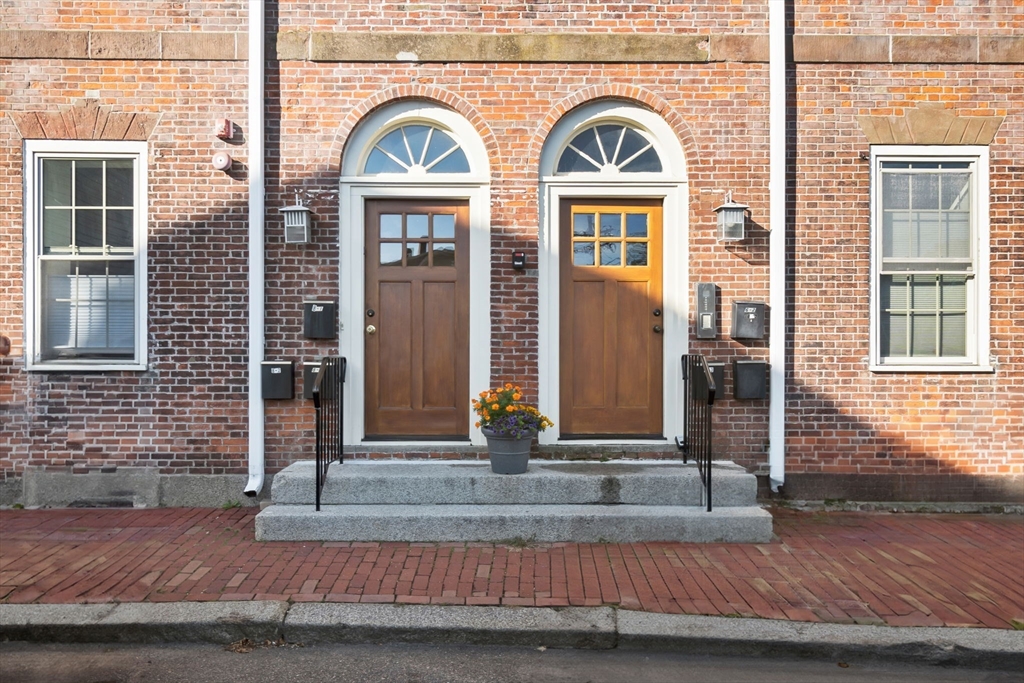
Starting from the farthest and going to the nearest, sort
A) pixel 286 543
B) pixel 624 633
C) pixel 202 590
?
pixel 286 543
pixel 202 590
pixel 624 633

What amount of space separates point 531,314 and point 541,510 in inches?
67.6

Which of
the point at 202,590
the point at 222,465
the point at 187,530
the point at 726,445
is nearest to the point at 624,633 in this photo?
the point at 202,590

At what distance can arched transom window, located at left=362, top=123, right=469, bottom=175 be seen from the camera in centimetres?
667

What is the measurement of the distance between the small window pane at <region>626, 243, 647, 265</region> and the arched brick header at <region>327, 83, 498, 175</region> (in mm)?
1413

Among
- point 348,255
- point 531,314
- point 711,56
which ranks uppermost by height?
point 711,56

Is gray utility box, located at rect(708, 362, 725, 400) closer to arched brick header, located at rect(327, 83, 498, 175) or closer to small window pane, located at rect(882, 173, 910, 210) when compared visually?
small window pane, located at rect(882, 173, 910, 210)

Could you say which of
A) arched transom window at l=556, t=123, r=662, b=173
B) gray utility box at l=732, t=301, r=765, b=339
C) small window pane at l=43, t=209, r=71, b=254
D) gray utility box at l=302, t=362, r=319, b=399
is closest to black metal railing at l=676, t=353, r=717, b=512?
gray utility box at l=732, t=301, r=765, b=339

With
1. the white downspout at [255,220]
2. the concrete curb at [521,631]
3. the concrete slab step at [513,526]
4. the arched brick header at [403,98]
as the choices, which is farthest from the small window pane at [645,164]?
the concrete curb at [521,631]

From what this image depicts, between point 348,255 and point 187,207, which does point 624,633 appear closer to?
point 348,255

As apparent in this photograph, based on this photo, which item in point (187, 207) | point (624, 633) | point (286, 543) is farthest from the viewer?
point (187, 207)

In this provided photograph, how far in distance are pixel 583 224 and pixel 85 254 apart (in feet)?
14.0

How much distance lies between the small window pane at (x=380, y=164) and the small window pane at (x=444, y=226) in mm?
510

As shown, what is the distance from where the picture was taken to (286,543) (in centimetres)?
550

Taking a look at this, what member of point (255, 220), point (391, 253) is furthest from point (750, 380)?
point (255, 220)
